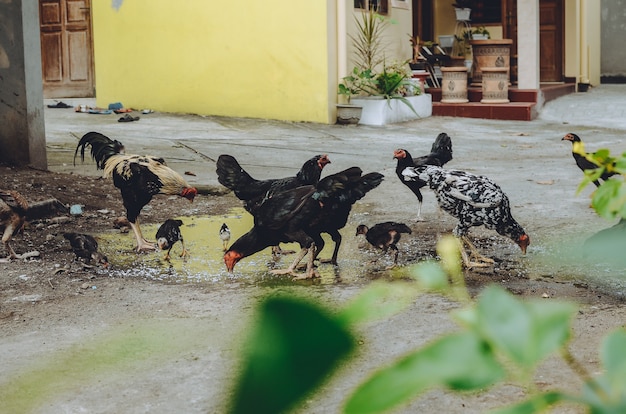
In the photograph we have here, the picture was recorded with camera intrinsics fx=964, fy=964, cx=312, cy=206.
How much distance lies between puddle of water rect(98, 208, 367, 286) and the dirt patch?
11cm

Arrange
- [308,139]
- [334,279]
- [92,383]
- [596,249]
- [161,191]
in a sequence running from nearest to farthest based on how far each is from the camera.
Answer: [596,249] < [92,383] < [334,279] < [161,191] < [308,139]

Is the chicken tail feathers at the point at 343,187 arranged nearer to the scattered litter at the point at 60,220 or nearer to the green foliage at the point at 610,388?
the scattered litter at the point at 60,220

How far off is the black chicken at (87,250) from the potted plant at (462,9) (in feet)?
36.3

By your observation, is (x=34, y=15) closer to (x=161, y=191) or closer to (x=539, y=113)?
(x=161, y=191)

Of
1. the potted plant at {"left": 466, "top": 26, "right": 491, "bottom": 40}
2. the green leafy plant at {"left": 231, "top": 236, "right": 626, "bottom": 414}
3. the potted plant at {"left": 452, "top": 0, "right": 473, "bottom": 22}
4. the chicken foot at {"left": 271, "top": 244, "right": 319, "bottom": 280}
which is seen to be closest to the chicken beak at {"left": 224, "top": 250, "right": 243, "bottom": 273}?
the chicken foot at {"left": 271, "top": 244, "right": 319, "bottom": 280}

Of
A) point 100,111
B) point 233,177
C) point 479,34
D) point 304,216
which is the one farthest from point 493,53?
point 304,216

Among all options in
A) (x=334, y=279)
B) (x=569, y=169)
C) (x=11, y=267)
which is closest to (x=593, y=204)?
(x=334, y=279)

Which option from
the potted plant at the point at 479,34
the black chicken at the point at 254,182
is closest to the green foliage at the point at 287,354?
Result: the black chicken at the point at 254,182

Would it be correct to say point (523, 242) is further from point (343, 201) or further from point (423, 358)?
point (423, 358)

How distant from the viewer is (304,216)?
461cm

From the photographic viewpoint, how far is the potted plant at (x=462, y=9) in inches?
584

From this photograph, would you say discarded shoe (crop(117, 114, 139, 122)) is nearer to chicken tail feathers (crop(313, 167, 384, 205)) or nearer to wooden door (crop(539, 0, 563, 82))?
chicken tail feathers (crop(313, 167, 384, 205))

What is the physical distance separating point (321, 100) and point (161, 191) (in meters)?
5.88

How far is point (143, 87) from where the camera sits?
1259 cm
